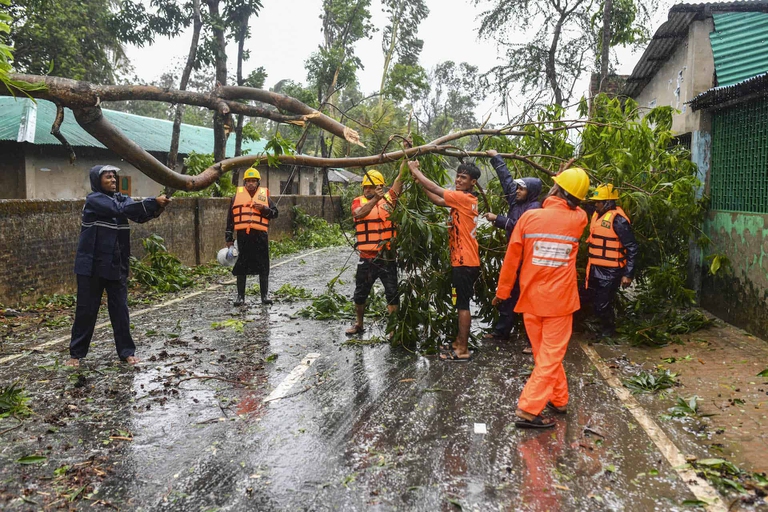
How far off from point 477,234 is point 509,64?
19.4 metres

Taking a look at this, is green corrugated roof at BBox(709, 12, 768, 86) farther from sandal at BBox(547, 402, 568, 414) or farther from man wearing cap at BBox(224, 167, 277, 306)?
man wearing cap at BBox(224, 167, 277, 306)

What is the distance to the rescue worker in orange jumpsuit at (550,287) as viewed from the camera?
477cm

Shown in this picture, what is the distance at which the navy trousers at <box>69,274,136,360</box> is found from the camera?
6223 millimetres

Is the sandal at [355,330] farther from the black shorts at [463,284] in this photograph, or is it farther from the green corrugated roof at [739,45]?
the green corrugated roof at [739,45]

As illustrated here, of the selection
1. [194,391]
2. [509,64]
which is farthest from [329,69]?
[194,391]

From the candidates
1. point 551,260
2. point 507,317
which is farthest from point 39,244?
point 551,260

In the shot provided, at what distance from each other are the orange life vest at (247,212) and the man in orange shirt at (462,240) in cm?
376

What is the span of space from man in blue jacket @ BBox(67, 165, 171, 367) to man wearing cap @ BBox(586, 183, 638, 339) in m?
5.01

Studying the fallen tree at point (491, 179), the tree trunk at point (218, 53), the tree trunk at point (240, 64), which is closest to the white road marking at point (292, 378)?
the fallen tree at point (491, 179)

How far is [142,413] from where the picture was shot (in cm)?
497

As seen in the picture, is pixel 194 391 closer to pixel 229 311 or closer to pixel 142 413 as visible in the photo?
pixel 142 413

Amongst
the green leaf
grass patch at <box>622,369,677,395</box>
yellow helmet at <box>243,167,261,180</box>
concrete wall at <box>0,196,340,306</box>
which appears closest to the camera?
the green leaf

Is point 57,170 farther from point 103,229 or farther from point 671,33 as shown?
point 671,33

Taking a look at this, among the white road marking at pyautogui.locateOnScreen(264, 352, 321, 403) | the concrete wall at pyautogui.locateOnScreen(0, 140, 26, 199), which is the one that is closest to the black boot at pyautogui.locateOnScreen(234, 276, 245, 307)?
the white road marking at pyautogui.locateOnScreen(264, 352, 321, 403)
